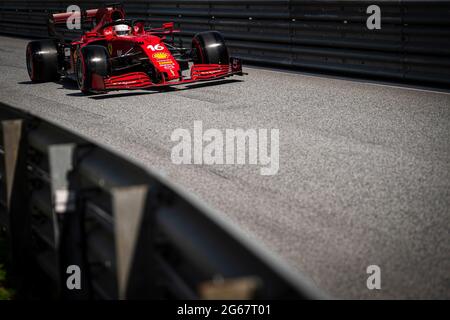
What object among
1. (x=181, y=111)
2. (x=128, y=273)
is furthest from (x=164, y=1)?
(x=128, y=273)

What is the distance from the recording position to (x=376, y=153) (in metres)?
5.96

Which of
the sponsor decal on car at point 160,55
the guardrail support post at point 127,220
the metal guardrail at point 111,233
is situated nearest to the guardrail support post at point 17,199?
the metal guardrail at point 111,233

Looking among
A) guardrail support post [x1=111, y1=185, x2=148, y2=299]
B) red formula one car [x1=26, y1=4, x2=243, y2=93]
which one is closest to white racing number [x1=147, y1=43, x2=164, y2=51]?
red formula one car [x1=26, y1=4, x2=243, y2=93]

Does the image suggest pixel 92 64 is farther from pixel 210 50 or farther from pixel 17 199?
pixel 17 199

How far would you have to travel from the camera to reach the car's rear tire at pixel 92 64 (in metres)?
9.64

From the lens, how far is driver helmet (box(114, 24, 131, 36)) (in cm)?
1083

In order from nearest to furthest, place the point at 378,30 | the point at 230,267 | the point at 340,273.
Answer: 1. the point at 230,267
2. the point at 340,273
3. the point at 378,30

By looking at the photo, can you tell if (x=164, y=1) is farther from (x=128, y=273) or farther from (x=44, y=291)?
(x=128, y=273)

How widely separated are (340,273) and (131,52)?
7774 mm

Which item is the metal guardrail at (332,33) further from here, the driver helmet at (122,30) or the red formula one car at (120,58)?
the driver helmet at (122,30)

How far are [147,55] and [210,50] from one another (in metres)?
1.12

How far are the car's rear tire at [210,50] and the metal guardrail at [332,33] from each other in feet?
6.59

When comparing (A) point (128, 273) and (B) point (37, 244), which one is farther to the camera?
(B) point (37, 244)

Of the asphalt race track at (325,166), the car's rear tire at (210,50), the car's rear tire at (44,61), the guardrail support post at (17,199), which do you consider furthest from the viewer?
the car's rear tire at (44,61)
